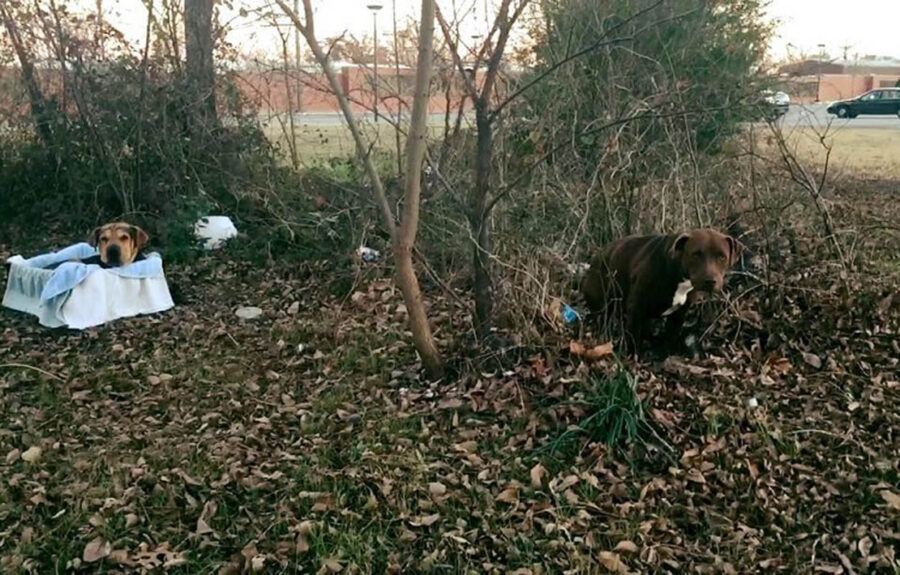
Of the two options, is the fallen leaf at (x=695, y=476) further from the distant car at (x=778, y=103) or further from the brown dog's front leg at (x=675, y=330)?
the distant car at (x=778, y=103)

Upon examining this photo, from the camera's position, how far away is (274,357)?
641 centimetres

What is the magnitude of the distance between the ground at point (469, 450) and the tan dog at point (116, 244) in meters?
1.01

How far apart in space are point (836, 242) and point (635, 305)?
193 cm

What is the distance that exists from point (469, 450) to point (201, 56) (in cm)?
747

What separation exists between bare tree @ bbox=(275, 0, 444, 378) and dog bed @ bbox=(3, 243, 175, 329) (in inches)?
123

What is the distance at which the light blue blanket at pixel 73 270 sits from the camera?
7.07 metres

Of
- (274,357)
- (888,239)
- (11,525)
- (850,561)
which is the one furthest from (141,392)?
(888,239)

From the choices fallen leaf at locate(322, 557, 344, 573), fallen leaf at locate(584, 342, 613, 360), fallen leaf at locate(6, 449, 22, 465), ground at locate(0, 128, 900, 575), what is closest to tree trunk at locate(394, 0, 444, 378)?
ground at locate(0, 128, 900, 575)

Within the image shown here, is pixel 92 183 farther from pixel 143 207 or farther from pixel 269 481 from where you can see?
pixel 269 481

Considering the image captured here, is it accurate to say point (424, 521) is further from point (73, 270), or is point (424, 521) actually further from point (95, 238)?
point (95, 238)

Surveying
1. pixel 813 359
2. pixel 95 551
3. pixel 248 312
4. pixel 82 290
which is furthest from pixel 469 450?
pixel 82 290

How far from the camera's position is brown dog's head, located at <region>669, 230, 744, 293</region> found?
16.6ft

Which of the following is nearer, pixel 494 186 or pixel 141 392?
pixel 141 392

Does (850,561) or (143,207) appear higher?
(143,207)
